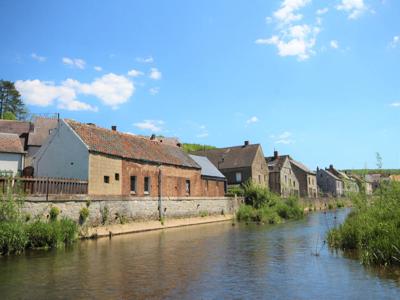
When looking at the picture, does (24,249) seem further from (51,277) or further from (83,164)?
(83,164)

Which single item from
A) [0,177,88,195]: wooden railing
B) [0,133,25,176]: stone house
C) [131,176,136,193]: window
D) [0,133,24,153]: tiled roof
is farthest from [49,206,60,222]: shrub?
[0,133,24,153]: tiled roof

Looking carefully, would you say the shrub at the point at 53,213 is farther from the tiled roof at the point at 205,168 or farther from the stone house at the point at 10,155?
the tiled roof at the point at 205,168

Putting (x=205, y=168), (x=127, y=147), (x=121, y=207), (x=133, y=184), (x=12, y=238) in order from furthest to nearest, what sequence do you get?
(x=205, y=168)
(x=127, y=147)
(x=133, y=184)
(x=121, y=207)
(x=12, y=238)

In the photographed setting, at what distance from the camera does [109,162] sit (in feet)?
92.9

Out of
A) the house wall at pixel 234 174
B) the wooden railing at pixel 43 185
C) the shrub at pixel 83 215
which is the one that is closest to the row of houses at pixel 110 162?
the house wall at pixel 234 174

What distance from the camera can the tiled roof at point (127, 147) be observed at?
28.2 m

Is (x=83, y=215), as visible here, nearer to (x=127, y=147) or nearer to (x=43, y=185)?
(x=43, y=185)

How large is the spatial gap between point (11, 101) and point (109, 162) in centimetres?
5903

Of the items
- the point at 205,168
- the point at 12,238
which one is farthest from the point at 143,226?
the point at 205,168

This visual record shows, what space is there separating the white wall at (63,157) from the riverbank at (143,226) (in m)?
3.72

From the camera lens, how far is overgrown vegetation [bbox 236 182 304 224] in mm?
38656

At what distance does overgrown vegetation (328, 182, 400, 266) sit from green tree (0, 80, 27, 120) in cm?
7186

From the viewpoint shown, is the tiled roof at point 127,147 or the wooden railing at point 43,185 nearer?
the wooden railing at point 43,185

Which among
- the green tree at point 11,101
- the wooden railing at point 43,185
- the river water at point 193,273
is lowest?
A: the river water at point 193,273
